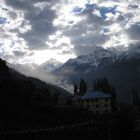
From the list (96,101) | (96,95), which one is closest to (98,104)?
(96,101)

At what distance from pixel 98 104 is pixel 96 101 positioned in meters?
1.47

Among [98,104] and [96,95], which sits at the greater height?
[96,95]

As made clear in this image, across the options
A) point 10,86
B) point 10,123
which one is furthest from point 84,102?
point 10,123

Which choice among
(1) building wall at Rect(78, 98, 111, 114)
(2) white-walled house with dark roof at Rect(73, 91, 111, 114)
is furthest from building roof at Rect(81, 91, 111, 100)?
(1) building wall at Rect(78, 98, 111, 114)

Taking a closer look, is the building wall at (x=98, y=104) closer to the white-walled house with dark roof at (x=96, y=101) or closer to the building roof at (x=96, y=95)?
the white-walled house with dark roof at (x=96, y=101)

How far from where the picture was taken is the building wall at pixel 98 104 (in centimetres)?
14550

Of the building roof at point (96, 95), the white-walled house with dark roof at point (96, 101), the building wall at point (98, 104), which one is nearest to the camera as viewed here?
the building wall at point (98, 104)

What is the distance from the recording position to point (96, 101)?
149m

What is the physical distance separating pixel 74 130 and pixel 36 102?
2075cm

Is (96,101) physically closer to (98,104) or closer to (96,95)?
(98,104)

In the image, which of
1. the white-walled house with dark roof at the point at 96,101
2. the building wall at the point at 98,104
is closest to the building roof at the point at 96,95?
the white-walled house with dark roof at the point at 96,101

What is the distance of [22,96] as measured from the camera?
92812 mm

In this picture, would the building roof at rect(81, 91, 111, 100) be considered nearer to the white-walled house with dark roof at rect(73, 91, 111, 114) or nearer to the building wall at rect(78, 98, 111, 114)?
the white-walled house with dark roof at rect(73, 91, 111, 114)

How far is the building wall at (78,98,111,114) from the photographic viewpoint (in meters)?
146
